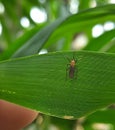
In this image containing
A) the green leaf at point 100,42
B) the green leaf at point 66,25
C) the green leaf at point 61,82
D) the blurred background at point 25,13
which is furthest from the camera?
the blurred background at point 25,13

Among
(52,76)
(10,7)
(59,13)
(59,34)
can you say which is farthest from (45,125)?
(10,7)

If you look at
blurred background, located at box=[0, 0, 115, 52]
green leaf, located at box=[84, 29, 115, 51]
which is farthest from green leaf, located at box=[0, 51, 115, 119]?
blurred background, located at box=[0, 0, 115, 52]

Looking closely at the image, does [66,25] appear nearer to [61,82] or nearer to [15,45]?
[15,45]

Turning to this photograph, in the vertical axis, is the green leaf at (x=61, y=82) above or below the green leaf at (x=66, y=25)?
below

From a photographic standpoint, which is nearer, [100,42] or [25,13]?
[100,42]

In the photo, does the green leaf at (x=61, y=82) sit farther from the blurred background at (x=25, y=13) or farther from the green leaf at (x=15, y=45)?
the blurred background at (x=25, y=13)

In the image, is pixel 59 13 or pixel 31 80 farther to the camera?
pixel 59 13

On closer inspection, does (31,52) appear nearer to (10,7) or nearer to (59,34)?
(59,34)

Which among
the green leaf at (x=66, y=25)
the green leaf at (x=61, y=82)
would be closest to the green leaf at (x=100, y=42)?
the green leaf at (x=66, y=25)

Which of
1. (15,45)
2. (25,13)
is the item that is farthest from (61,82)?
(25,13)
